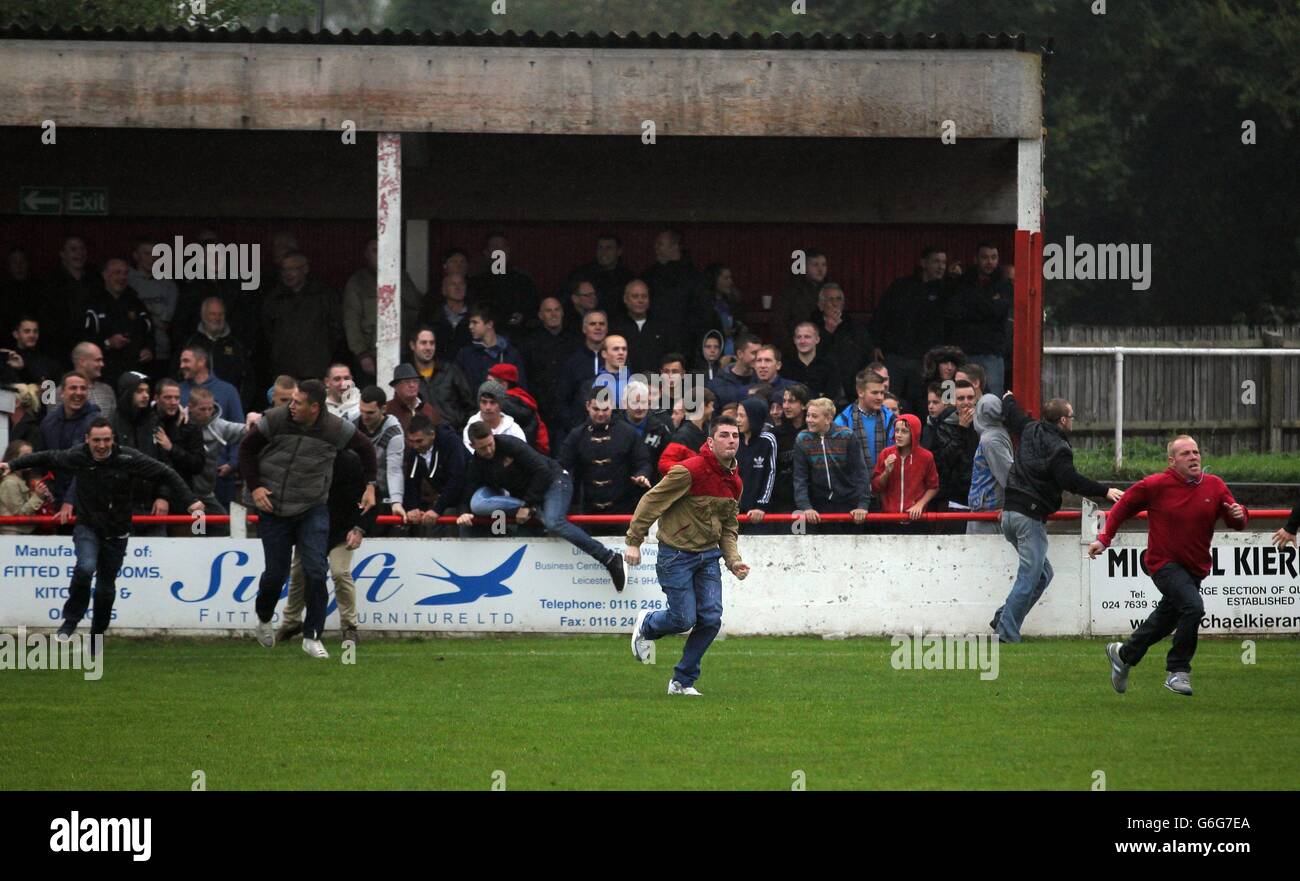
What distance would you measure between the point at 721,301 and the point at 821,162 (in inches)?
133

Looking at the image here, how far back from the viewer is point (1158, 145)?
4028 centimetres

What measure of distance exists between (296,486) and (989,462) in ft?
20.2

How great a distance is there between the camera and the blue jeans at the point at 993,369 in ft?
64.6

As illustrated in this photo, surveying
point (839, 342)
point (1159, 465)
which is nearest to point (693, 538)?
point (839, 342)

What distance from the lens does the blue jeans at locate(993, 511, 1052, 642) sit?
16.2 meters

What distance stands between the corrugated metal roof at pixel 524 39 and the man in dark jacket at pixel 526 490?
3.96 m

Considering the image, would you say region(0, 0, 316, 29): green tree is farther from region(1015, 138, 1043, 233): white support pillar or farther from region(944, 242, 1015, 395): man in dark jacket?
region(1015, 138, 1043, 233): white support pillar

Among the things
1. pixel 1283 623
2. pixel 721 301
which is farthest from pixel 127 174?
pixel 1283 623

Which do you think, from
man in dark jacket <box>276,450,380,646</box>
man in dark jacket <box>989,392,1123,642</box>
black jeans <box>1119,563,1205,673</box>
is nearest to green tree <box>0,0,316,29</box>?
man in dark jacket <box>276,450,380,646</box>

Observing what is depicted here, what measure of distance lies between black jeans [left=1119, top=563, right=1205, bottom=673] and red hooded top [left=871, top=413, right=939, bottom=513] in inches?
177

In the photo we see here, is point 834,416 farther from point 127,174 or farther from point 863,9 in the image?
point 863,9

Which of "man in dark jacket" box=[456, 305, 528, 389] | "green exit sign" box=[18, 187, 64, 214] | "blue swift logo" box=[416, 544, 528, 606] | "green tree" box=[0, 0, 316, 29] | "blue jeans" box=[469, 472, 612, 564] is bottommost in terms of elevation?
"blue swift logo" box=[416, 544, 528, 606]

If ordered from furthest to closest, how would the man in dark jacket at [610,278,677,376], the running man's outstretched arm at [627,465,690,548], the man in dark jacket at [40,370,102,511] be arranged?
the man in dark jacket at [610,278,677,376] → the man in dark jacket at [40,370,102,511] → the running man's outstretched arm at [627,465,690,548]

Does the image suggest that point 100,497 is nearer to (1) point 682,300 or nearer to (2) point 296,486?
(2) point 296,486
